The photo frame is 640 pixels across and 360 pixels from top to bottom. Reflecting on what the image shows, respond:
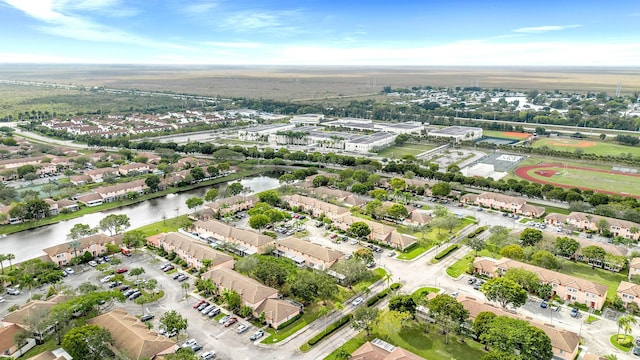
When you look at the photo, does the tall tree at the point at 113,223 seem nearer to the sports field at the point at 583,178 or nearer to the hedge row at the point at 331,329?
the hedge row at the point at 331,329

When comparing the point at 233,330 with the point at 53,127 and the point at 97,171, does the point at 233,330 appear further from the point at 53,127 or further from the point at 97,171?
the point at 53,127

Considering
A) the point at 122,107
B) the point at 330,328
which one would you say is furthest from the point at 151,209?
the point at 122,107

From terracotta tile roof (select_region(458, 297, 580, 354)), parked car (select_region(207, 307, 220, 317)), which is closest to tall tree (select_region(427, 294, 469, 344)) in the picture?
terracotta tile roof (select_region(458, 297, 580, 354))

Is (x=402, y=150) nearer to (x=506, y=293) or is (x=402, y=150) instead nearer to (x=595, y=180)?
(x=595, y=180)

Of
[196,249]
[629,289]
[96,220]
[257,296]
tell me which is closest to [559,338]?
[629,289]

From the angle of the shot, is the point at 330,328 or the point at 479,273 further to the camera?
the point at 479,273

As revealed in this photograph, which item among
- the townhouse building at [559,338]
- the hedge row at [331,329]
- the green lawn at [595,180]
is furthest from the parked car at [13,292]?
the green lawn at [595,180]
